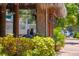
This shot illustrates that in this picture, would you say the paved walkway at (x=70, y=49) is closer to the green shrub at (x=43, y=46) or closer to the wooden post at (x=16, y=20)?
the green shrub at (x=43, y=46)

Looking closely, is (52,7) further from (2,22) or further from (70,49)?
(2,22)

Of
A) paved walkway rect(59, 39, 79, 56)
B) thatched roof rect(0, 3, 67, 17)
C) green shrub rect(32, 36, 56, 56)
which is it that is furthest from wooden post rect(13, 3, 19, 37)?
paved walkway rect(59, 39, 79, 56)

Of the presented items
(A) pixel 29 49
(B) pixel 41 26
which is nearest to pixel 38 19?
(B) pixel 41 26

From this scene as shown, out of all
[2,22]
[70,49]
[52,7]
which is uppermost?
[52,7]

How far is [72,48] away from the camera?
5938 millimetres

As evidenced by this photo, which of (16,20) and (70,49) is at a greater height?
(16,20)

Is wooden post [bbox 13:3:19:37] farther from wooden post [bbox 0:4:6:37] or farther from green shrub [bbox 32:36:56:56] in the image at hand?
green shrub [bbox 32:36:56:56]

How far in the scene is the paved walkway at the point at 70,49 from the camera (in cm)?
591

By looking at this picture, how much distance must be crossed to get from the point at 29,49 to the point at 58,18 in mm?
679

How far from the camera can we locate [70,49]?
596 centimetres

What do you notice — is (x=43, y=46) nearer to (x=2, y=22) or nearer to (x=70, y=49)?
(x=70, y=49)

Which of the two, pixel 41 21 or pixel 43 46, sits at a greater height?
pixel 41 21

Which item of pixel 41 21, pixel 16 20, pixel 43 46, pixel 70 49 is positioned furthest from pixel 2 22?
pixel 70 49

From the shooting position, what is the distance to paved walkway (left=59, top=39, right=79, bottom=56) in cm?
591
